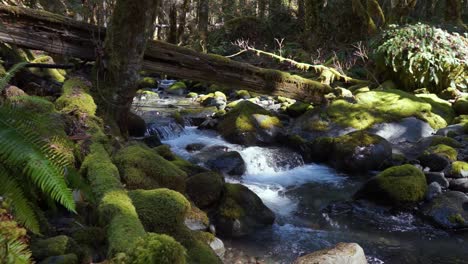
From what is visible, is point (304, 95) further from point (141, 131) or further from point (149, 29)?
point (149, 29)

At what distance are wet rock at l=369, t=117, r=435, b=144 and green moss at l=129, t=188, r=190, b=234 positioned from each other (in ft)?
22.8

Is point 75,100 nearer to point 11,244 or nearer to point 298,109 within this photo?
point 11,244

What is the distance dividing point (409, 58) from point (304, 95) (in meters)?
3.44

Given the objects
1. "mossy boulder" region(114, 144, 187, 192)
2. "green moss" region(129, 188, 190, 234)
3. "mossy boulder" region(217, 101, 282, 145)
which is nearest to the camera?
"green moss" region(129, 188, 190, 234)

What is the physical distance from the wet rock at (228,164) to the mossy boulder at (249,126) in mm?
1401

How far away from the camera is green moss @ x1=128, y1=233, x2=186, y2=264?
167cm

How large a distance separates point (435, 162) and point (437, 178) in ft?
2.30

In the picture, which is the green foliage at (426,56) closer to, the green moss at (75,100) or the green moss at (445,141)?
the green moss at (445,141)

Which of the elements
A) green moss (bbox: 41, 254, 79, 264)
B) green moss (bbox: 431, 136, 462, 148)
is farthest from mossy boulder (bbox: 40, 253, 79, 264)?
green moss (bbox: 431, 136, 462, 148)

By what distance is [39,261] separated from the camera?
83.3 inches

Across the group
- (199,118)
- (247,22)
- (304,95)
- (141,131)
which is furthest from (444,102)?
(247,22)

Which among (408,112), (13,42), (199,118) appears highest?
(13,42)

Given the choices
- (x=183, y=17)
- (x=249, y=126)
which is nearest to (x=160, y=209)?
(x=249, y=126)

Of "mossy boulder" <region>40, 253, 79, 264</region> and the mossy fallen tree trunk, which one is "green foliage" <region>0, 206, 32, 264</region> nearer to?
"mossy boulder" <region>40, 253, 79, 264</region>
